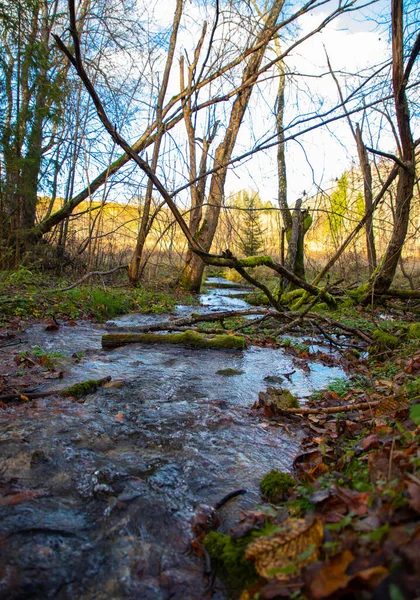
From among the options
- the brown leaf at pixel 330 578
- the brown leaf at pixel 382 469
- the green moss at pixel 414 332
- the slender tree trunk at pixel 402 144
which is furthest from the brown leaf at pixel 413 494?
the green moss at pixel 414 332

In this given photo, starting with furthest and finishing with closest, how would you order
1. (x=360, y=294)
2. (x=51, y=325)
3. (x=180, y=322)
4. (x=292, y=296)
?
(x=292, y=296) < (x=360, y=294) < (x=180, y=322) < (x=51, y=325)

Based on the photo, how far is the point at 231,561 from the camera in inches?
59.6

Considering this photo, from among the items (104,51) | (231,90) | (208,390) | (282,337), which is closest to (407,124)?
(231,90)

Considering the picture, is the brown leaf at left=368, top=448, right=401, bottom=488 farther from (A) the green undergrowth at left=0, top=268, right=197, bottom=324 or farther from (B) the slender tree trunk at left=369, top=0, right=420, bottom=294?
(A) the green undergrowth at left=0, top=268, right=197, bottom=324

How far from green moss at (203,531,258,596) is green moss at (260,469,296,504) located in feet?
1.42

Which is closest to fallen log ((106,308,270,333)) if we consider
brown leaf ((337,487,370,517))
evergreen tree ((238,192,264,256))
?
evergreen tree ((238,192,264,256))

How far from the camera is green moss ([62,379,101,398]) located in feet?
11.6

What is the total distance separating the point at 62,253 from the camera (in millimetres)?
13961

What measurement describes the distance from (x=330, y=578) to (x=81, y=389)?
307cm

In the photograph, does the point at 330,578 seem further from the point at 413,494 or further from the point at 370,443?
the point at 370,443

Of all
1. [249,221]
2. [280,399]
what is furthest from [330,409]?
[249,221]

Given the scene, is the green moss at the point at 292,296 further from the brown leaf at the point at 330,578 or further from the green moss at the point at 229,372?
the brown leaf at the point at 330,578

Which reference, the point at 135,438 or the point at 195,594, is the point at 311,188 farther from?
the point at 195,594

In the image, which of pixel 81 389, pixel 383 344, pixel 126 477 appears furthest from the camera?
pixel 383 344
